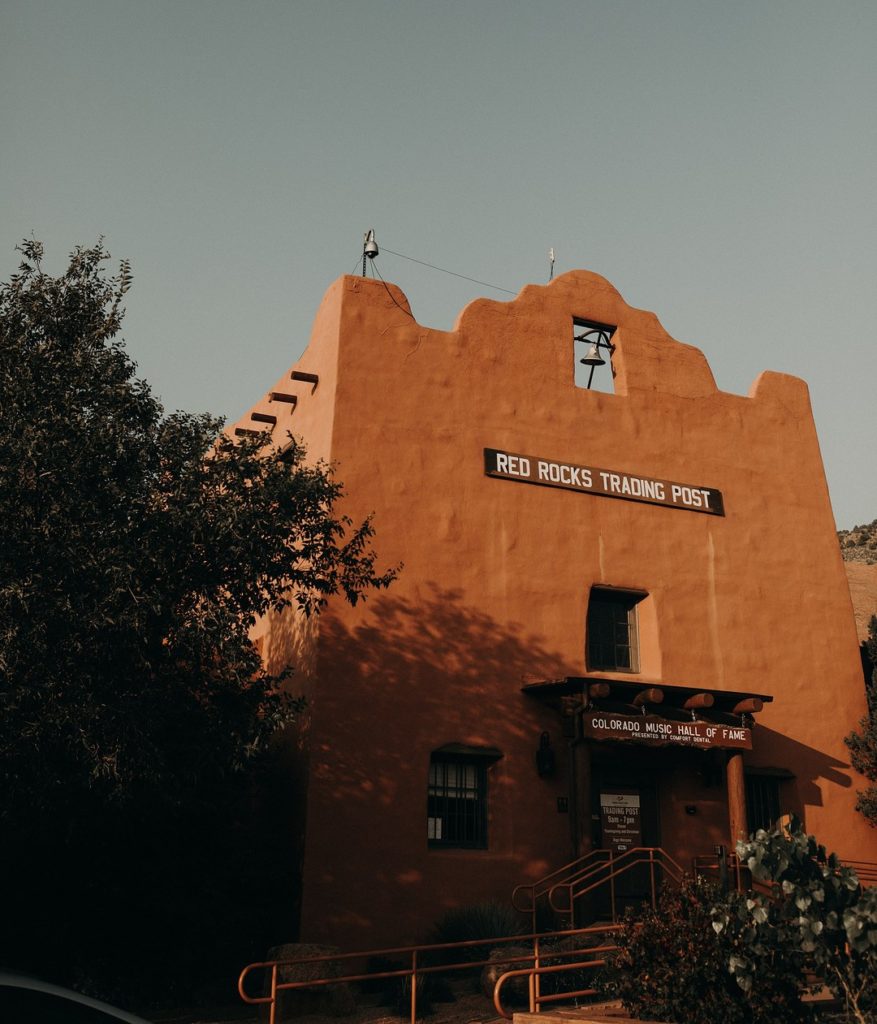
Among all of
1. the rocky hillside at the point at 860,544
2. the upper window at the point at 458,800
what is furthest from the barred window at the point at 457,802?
the rocky hillside at the point at 860,544

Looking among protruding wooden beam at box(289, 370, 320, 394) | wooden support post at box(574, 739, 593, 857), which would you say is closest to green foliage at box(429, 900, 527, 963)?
wooden support post at box(574, 739, 593, 857)

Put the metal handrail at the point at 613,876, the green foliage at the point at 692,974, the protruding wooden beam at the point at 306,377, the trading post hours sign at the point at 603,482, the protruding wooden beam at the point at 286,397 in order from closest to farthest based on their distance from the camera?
1. the green foliage at the point at 692,974
2. the metal handrail at the point at 613,876
3. the trading post hours sign at the point at 603,482
4. the protruding wooden beam at the point at 306,377
5. the protruding wooden beam at the point at 286,397

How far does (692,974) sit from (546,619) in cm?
837

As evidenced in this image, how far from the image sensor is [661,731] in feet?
53.7

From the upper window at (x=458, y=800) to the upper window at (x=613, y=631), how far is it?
2.95 m

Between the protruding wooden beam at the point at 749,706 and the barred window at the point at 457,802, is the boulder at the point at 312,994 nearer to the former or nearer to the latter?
the barred window at the point at 457,802

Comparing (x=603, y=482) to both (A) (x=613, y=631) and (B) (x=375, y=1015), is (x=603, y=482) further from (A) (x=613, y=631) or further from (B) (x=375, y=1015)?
(B) (x=375, y=1015)

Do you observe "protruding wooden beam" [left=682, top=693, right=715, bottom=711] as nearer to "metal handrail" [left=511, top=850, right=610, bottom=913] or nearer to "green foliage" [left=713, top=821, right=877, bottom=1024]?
"metal handrail" [left=511, top=850, right=610, bottom=913]

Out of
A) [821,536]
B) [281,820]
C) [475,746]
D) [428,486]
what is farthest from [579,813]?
[821,536]

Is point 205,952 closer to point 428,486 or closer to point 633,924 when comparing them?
point 633,924

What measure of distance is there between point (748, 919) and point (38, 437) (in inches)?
334

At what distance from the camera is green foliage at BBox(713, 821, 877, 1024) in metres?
8.76

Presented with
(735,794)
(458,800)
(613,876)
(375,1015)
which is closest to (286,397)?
(458,800)

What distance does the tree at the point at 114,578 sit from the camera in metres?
11.2
